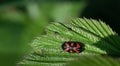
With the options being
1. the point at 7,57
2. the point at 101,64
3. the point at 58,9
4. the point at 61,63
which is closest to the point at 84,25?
the point at 61,63

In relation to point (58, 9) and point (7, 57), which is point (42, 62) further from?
point (58, 9)

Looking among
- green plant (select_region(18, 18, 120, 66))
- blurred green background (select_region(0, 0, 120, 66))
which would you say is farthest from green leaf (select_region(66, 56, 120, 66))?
blurred green background (select_region(0, 0, 120, 66))

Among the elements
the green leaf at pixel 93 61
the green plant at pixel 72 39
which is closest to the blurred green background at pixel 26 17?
the green plant at pixel 72 39

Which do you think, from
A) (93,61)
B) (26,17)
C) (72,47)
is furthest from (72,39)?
(26,17)

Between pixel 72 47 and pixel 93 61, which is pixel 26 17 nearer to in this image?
pixel 72 47

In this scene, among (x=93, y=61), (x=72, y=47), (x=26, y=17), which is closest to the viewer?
(x=93, y=61)

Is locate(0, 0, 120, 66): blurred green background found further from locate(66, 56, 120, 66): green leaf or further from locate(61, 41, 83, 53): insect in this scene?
locate(66, 56, 120, 66): green leaf
